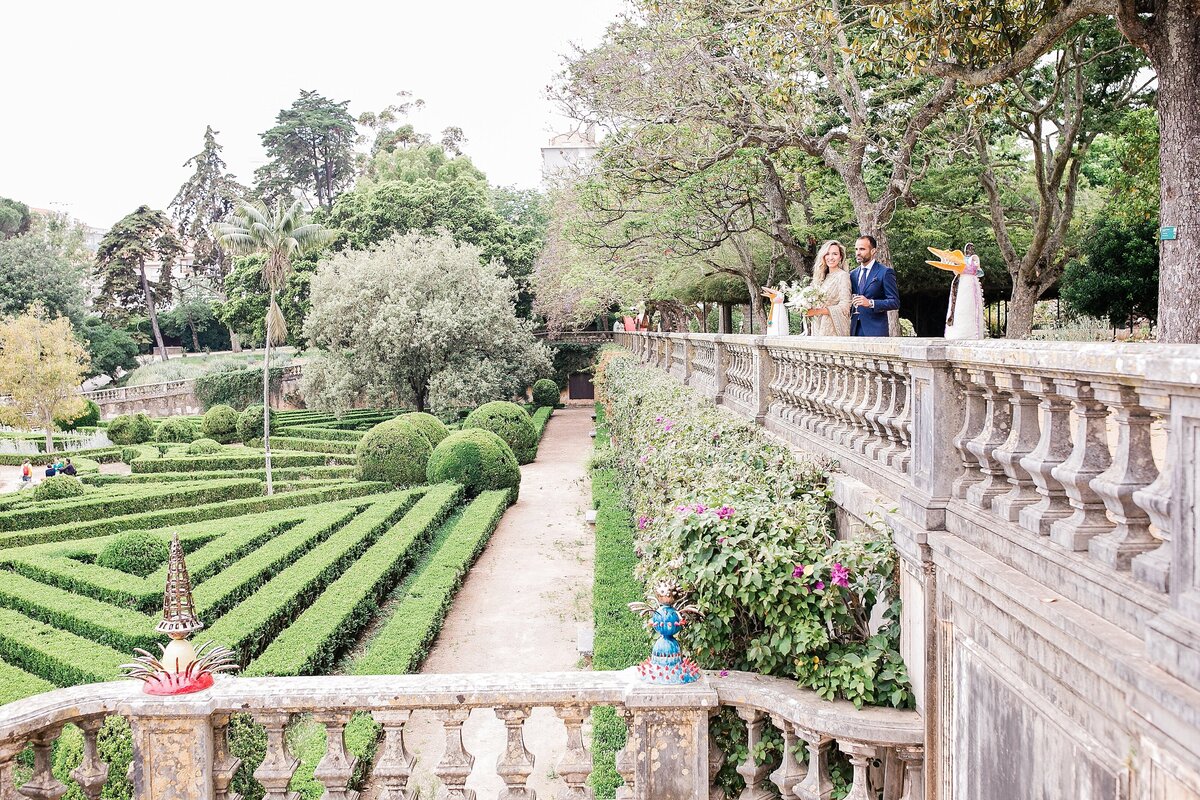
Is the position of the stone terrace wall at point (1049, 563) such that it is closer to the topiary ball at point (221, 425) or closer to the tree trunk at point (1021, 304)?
the tree trunk at point (1021, 304)

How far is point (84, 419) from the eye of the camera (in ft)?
122

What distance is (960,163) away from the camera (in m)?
14.7

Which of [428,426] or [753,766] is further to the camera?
[428,426]

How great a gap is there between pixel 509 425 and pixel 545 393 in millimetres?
16142

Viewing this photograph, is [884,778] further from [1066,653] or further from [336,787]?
[336,787]

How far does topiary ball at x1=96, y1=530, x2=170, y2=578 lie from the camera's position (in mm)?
12383

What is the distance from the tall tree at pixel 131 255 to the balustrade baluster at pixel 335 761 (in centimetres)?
5421

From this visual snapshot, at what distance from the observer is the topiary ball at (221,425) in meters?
30.7

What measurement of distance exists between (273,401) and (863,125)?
37.9m

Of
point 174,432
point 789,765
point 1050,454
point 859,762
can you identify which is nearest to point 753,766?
point 789,765

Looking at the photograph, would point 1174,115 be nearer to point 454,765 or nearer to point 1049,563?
point 1049,563

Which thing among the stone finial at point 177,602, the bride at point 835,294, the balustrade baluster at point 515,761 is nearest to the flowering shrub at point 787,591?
the balustrade baluster at point 515,761

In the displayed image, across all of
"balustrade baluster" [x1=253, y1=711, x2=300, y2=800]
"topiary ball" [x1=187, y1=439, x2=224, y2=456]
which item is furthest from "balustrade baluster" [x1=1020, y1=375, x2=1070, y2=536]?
"topiary ball" [x1=187, y1=439, x2=224, y2=456]

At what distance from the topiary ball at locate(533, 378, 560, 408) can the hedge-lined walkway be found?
20507 mm
